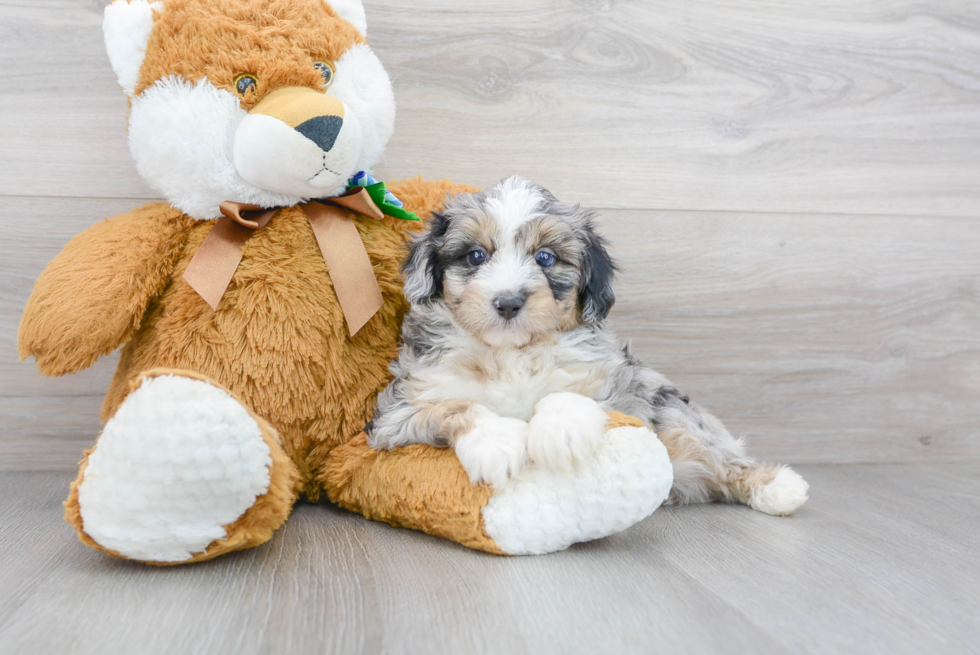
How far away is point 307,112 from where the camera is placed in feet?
4.92

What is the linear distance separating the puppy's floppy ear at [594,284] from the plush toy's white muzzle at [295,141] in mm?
571

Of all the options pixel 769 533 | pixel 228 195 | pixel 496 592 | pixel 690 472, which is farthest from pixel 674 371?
pixel 228 195

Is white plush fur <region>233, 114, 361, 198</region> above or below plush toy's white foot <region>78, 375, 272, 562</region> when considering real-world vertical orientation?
above

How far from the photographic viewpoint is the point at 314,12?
63.9 inches

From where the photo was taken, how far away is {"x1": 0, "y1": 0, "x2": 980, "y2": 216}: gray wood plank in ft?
6.64

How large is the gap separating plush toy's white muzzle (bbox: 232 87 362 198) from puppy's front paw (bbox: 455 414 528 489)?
0.64 meters

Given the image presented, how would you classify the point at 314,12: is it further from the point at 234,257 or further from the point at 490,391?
the point at 490,391

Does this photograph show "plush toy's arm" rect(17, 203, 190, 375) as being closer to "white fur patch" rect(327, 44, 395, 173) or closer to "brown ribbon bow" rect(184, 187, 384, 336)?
"brown ribbon bow" rect(184, 187, 384, 336)

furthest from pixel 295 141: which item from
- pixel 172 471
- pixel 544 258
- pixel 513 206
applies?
pixel 172 471

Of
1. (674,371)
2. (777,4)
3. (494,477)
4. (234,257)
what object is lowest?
(674,371)

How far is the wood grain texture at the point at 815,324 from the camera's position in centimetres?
232

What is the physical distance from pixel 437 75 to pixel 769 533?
1517 millimetres

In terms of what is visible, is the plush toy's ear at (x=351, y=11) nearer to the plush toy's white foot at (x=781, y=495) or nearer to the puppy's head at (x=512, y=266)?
the puppy's head at (x=512, y=266)

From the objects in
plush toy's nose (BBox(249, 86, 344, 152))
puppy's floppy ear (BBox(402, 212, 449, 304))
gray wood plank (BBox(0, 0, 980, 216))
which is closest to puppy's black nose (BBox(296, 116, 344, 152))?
plush toy's nose (BBox(249, 86, 344, 152))
